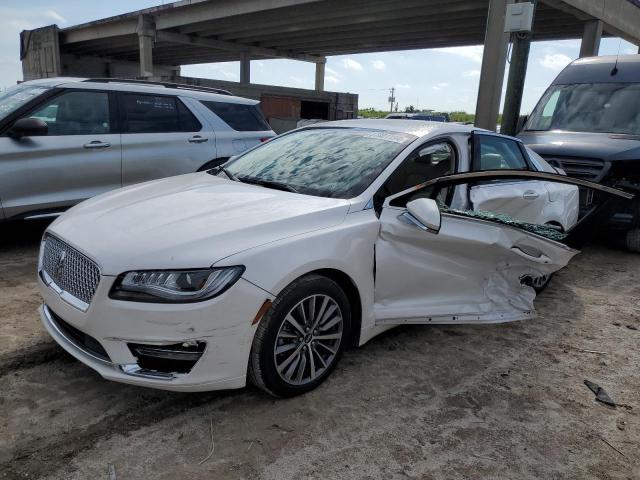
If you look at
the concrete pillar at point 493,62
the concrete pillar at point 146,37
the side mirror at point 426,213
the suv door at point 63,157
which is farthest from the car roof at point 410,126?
the concrete pillar at point 146,37

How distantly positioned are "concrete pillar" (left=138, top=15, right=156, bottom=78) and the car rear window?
23.4 meters

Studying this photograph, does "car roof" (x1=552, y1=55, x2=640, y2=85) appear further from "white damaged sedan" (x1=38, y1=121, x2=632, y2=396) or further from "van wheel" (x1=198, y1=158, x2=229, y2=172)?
"van wheel" (x1=198, y1=158, x2=229, y2=172)

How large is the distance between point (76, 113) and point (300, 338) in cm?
412

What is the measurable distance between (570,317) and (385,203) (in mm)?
2345

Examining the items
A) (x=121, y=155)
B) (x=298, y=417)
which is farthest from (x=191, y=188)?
(x=121, y=155)

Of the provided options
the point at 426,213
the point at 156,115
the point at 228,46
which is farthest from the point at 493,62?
the point at 228,46

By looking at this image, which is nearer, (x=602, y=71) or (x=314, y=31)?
(x=602, y=71)

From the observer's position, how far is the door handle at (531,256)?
3781 millimetres

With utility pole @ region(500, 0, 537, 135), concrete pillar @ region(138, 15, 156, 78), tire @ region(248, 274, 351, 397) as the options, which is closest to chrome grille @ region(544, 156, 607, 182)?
utility pole @ region(500, 0, 537, 135)

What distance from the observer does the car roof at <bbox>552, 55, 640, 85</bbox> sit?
302 inches

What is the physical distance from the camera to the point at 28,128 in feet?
16.0

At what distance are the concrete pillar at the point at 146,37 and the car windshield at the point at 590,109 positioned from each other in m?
24.3

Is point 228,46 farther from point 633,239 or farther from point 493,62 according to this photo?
point 633,239

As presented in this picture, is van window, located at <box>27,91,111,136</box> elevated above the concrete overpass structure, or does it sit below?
below
